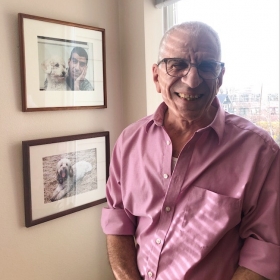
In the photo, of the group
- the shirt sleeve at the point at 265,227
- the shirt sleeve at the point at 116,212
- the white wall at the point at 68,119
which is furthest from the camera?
the white wall at the point at 68,119

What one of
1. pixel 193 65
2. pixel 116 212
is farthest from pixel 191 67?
pixel 116 212

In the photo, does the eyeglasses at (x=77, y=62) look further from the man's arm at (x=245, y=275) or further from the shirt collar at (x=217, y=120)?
the man's arm at (x=245, y=275)

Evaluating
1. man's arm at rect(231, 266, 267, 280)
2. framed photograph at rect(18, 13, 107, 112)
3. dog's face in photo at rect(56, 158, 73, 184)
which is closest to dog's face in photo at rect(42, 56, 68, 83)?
framed photograph at rect(18, 13, 107, 112)

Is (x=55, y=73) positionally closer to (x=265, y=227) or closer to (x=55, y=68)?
(x=55, y=68)

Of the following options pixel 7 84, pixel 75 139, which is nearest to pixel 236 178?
pixel 75 139

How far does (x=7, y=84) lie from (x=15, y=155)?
0.29 meters

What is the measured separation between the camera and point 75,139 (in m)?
1.50

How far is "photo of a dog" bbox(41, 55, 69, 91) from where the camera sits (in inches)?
54.3

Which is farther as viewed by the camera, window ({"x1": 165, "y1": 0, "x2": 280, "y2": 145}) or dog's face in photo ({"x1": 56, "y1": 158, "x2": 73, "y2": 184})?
dog's face in photo ({"x1": 56, "y1": 158, "x2": 73, "y2": 184})

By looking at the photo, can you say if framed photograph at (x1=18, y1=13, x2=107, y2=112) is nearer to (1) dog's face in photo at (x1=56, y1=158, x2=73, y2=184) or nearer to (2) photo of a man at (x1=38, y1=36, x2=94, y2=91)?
(2) photo of a man at (x1=38, y1=36, x2=94, y2=91)

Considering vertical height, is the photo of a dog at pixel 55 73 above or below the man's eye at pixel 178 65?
above

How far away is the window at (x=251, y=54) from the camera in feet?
4.00

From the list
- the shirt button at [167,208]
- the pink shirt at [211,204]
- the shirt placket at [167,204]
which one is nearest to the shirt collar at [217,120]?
the pink shirt at [211,204]

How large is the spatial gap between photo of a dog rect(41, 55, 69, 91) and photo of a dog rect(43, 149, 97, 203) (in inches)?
12.3
